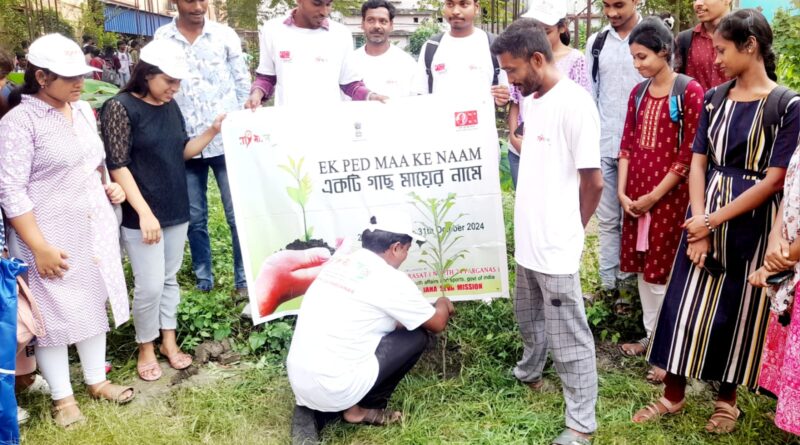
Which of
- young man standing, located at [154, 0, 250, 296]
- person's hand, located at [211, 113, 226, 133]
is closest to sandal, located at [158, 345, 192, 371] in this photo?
young man standing, located at [154, 0, 250, 296]

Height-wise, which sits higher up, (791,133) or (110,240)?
(791,133)

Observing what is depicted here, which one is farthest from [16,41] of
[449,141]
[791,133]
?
[791,133]

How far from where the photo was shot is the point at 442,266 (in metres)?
3.90

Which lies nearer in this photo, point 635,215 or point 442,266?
point 635,215

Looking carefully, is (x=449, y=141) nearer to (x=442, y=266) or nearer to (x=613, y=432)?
(x=442, y=266)

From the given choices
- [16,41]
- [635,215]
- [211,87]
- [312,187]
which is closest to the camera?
[635,215]

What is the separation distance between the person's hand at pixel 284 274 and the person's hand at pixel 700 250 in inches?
74.3

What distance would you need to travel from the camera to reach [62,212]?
3.22m

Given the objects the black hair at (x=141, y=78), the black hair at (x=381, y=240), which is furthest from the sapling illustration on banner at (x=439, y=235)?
the black hair at (x=141, y=78)

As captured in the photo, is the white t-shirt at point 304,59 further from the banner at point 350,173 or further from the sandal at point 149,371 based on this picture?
the sandal at point 149,371

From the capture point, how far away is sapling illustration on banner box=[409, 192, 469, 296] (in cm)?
384

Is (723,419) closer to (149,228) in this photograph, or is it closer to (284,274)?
(284,274)

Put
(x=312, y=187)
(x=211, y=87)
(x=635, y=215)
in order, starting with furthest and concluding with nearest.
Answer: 1. (x=211, y=87)
2. (x=312, y=187)
3. (x=635, y=215)

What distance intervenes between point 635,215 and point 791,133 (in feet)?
3.20
